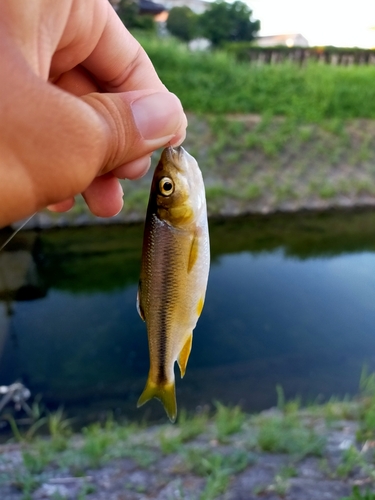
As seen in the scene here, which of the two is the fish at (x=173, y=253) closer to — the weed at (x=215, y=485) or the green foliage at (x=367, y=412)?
the weed at (x=215, y=485)

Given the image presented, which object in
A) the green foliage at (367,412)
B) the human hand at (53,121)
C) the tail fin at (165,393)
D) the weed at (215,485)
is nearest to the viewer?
the human hand at (53,121)

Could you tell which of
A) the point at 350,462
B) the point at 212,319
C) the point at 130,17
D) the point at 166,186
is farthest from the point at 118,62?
the point at 130,17

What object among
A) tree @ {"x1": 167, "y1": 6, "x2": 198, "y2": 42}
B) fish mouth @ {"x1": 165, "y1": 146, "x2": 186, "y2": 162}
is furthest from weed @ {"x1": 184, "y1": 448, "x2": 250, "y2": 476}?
tree @ {"x1": 167, "y1": 6, "x2": 198, "y2": 42}

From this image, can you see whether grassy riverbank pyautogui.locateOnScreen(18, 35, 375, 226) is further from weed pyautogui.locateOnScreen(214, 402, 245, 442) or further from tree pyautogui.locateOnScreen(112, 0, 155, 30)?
tree pyautogui.locateOnScreen(112, 0, 155, 30)

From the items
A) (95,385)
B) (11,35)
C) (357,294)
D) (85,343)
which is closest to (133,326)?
(85,343)

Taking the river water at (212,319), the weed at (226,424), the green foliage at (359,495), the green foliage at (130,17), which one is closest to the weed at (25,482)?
the weed at (226,424)

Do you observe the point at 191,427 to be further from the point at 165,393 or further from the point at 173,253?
the point at 173,253

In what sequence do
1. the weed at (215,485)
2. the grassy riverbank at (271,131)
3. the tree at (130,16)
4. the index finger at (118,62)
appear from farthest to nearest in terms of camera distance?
1. the tree at (130,16)
2. the grassy riverbank at (271,131)
3. the weed at (215,485)
4. the index finger at (118,62)

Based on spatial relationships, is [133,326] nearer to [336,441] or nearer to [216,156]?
[336,441]
